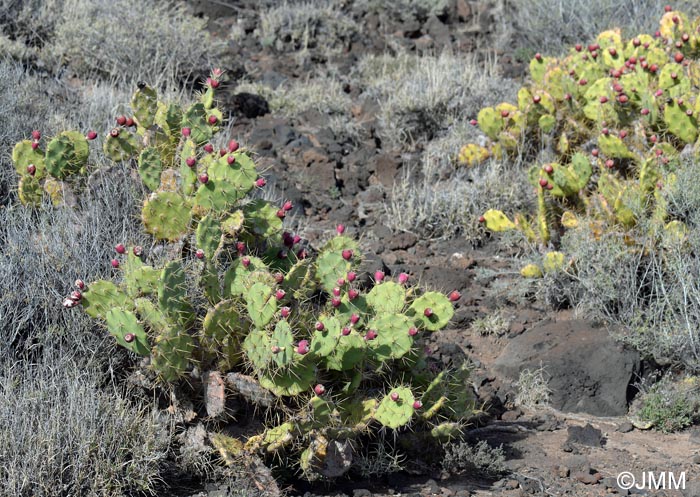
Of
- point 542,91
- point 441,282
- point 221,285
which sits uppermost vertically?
point 542,91

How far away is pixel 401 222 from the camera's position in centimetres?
726

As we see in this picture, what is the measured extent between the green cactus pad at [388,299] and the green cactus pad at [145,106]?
1977mm

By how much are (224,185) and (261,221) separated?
0.29m

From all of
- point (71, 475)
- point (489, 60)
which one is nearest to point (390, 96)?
point (489, 60)

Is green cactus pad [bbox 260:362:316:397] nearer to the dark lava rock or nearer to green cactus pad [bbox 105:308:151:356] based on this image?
green cactus pad [bbox 105:308:151:356]

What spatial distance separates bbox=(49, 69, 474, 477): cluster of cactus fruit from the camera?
13.3ft

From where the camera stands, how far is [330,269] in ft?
14.9

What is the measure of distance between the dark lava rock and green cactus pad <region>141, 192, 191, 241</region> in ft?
6.99

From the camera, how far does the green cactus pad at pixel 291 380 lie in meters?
4.04

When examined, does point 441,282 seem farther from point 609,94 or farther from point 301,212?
point 609,94

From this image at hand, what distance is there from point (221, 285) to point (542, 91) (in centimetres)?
409

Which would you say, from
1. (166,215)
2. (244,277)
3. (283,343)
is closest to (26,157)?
(166,215)

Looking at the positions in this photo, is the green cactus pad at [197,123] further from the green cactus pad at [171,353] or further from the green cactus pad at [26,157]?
the green cactus pad at [171,353]

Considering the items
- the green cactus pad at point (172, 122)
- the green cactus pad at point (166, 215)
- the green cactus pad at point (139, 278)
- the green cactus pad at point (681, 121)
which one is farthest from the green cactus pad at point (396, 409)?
the green cactus pad at point (681, 121)
